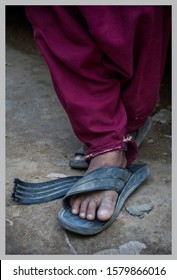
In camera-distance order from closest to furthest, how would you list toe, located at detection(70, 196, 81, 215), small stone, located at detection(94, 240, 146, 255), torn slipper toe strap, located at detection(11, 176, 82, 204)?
small stone, located at detection(94, 240, 146, 255), toe, located at detection(70, 196, 81, 215), torn slipper toe strap, located at detection(11, 176, 82, 204)

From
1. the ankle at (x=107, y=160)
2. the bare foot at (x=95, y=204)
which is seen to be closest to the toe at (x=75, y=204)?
the bare foot at (x=95, y=204)

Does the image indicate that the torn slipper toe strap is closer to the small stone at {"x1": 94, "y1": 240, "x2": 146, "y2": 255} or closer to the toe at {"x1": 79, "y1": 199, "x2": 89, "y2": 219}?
the toe at {"x1": 79, "y1": 199, "x2": 89, "y2": 219}

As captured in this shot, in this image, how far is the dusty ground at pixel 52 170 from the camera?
122cm

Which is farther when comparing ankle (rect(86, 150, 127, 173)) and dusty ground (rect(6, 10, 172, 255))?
ankle (rect(86, 150, 127, 173))

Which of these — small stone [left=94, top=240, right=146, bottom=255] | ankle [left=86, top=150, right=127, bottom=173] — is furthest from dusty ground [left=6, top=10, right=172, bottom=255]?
ankle [left=86, top=150, right=127, bottom=173]

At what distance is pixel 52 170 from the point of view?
1599 millimetres

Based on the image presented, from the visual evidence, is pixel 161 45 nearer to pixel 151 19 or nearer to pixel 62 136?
pixel 151 19

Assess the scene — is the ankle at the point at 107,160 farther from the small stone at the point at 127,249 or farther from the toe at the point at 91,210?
the small stone at the point at 127,249

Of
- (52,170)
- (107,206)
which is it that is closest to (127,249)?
(107,206)

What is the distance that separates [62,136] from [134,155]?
0.45m

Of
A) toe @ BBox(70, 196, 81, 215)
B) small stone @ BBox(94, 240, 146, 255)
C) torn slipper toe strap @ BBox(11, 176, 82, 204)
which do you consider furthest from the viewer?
torn slipper toe strap @ BBox(11, 176, 82, 204)

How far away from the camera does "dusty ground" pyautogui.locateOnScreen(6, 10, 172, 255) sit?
1.22m

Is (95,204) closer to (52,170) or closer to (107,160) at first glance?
(107,160)

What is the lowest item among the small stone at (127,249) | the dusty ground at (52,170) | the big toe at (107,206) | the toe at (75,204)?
the dusty ground at (52,170)
